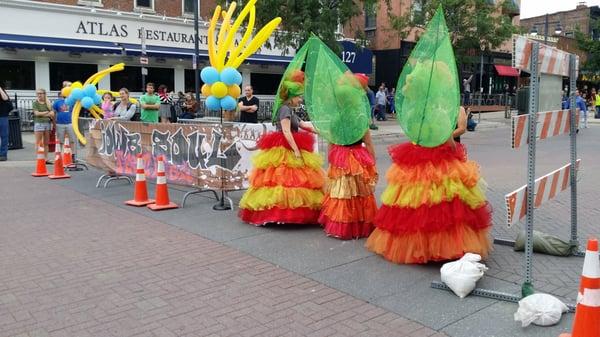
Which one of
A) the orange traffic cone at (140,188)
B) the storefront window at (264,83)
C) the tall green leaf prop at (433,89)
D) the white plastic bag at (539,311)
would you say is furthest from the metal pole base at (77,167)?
the storefront window at (264,83)

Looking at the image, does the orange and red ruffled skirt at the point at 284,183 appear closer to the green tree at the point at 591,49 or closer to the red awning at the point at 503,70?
the red awning at the point at 503,70

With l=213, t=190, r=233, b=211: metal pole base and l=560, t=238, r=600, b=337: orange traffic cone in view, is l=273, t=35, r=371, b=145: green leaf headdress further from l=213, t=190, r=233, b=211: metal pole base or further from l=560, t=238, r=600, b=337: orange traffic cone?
l=560, t=238, r=600, b=337: orange traffic cone

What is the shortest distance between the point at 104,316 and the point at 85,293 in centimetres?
60

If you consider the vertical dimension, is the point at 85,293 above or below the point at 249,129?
below

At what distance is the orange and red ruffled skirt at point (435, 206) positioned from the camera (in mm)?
4977

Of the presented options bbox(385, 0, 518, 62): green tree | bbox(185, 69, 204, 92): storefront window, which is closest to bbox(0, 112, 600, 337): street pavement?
bbox(385, 0, 518, 62): green tree

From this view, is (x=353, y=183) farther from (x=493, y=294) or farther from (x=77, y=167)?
(x=77, y=167)

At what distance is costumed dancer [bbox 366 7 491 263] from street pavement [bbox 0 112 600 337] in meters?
0.34

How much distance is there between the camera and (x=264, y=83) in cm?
3109

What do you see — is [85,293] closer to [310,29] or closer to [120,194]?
[120,194]

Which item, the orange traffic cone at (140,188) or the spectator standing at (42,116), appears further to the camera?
the spectator standing at (42,116)

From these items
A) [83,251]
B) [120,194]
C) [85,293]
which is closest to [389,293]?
[85,293]

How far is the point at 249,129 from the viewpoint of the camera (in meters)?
7.89

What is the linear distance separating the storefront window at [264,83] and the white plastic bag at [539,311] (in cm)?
2747
